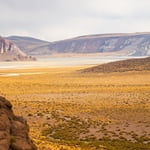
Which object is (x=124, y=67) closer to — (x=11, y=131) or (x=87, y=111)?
(x=87, y=111)

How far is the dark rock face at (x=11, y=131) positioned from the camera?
47.6 ft

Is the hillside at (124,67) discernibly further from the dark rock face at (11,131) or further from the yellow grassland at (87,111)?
the dark rock face at (11,131)

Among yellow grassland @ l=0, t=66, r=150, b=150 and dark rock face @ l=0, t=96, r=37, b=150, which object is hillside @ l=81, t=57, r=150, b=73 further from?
dark rock face @ l=0, t=96, r=37, b=150

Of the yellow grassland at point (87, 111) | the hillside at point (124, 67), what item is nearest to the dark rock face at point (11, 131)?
the yellow grassland at point (87, 111)

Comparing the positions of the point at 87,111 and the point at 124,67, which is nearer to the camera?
the point at 87,111

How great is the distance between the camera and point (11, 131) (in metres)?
15.5

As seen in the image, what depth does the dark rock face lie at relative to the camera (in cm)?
1450

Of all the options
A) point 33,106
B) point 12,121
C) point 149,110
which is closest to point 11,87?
point 33,106

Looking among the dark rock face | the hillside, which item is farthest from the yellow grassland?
the hillside

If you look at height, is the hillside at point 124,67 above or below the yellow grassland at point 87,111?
above

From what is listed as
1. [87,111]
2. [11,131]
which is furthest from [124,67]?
[11,131]

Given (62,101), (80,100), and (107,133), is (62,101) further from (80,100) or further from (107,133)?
(107,133)

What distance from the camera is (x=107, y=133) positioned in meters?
25.3

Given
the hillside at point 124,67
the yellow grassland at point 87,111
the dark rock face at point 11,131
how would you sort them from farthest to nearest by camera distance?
the hillside at point 124,67 → the yellow grassland at point 87,111 → the dark rock face at point 11,131
